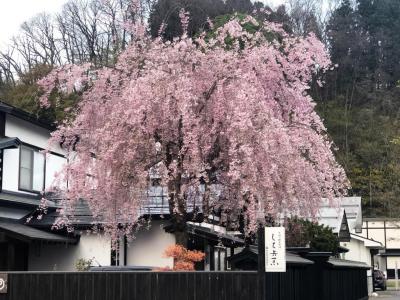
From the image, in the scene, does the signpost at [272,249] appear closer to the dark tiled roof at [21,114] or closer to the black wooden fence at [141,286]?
the black wooden fence at [141,286]

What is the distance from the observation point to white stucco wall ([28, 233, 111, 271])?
2225 cm

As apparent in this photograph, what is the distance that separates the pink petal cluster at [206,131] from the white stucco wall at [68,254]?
680cm

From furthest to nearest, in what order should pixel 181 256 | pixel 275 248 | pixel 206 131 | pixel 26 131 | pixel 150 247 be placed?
pixel 26 131, pixel 150 247, pixel 181 256, pixel 206 131, pixel 275 248

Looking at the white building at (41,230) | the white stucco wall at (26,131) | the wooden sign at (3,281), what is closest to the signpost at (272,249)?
the wooden sign at (3,281)

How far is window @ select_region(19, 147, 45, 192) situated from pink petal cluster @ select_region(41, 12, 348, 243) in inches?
347

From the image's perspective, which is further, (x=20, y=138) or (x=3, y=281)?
(x=20, y=138)

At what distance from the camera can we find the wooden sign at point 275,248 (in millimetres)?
11398

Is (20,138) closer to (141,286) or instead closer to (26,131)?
(26,131)

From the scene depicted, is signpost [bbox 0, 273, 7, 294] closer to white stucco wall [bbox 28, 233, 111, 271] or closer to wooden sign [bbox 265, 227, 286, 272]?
wooden sign [bbox 265, 227, 286, 272]

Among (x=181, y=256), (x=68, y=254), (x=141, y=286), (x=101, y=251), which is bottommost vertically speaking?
(x=68, y=254)

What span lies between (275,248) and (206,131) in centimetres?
361

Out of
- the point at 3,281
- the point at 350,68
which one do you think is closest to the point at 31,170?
the point at 3,281

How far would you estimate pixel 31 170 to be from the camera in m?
24.5

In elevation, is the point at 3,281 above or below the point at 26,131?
below
